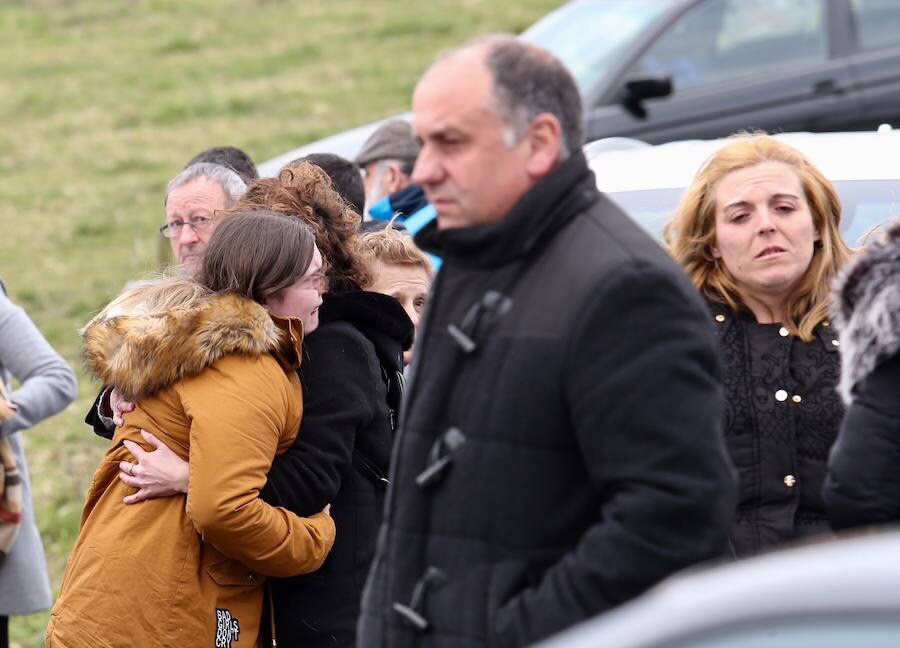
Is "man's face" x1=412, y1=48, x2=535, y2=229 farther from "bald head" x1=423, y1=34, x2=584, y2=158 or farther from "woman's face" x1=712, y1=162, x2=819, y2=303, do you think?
"woman's face" x1=712, y1=162, x2=819, y2=303

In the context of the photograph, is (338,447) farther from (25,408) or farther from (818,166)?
(25,408)

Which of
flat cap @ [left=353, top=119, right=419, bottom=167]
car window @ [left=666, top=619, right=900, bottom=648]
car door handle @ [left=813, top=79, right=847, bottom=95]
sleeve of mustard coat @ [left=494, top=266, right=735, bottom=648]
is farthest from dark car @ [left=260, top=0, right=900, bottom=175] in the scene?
car window @ [left=666, top=619, right=900, bottom=648]

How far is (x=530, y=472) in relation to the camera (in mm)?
2547

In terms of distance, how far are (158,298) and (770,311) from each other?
4.78 feet

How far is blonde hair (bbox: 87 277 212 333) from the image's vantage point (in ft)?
11.6

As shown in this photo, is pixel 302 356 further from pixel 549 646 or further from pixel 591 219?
pixel 549 646

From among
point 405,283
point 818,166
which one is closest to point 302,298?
point 405,283

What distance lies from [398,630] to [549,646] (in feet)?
1.96

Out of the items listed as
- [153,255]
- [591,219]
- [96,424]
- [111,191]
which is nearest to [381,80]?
[111,191]

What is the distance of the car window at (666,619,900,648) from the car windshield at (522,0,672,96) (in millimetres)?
6891

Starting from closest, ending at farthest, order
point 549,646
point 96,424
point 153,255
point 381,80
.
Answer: point 549,646
point 96,424
point 153,255
point 381,80

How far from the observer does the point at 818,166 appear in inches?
165

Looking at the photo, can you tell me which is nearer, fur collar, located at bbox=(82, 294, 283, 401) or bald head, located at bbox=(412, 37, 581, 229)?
bald head, located at bbox=(412, 37, 581, 229)

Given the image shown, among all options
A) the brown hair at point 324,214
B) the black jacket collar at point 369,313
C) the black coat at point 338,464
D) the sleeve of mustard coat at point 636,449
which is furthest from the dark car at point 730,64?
the sleeve of mustard coat at point 636,449
